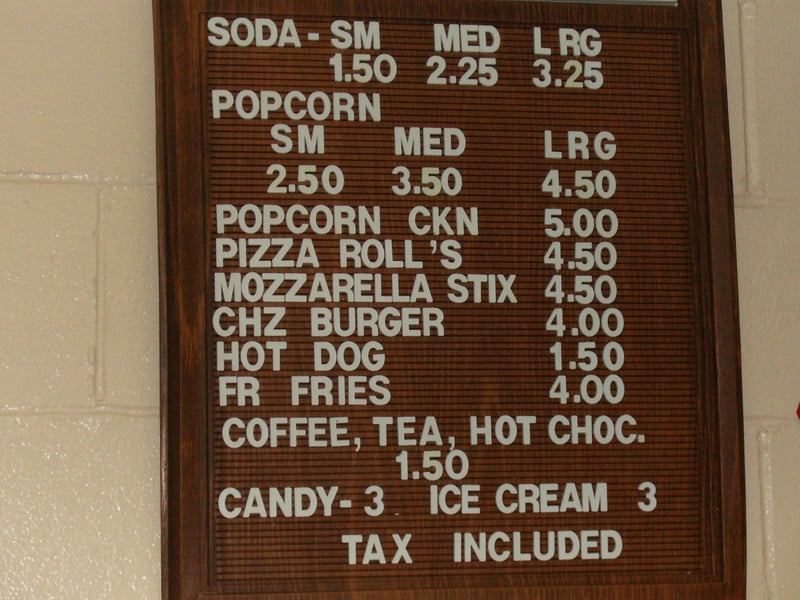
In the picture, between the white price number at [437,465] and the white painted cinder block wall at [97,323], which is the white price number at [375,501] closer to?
the white price number at [437,465]

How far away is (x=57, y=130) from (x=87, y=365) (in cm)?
31

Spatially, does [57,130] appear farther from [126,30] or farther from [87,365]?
[87,365]

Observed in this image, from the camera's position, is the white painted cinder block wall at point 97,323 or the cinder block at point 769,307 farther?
the cinder block at point 769,307

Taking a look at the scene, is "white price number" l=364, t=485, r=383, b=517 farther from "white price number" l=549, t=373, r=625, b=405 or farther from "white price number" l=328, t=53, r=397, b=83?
"white price number" l=328, t=53, r=397, b=83

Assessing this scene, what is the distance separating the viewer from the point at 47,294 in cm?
121

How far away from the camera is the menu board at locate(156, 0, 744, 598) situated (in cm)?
119

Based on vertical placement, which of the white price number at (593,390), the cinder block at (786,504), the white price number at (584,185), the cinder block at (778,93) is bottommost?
the cinder block at (786,504)

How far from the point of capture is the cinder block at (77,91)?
1226mm

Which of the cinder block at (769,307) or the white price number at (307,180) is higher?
the white price number at (307,180)

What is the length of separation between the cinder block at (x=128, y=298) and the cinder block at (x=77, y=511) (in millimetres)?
52

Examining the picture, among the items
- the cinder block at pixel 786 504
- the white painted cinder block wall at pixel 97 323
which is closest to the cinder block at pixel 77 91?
the white painted cinder block wall at pixel 97 323

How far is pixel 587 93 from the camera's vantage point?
4.23 feet

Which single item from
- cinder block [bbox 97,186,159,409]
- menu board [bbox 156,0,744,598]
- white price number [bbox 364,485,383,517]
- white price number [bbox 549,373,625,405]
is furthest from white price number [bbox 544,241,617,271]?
cinder block [bbox 97,186,159,409]

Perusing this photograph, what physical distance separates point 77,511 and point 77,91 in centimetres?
54
